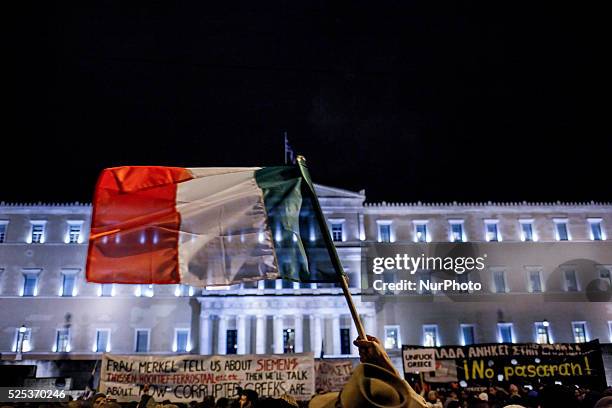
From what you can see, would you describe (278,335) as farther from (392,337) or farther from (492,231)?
(492,231)

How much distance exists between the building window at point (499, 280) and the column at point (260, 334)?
17.1 meters

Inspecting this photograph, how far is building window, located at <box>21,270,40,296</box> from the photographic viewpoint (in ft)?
148

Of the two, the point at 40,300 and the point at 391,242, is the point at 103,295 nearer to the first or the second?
the point at 40,300

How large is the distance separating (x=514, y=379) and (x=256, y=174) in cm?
1131

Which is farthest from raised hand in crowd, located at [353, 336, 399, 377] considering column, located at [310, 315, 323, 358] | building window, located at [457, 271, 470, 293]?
building window, located at [457, 271, 470, 293]

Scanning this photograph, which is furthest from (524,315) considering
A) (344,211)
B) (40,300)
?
(40,300)

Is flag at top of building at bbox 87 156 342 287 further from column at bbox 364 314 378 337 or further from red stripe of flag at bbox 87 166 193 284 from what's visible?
column at bbox 364 314 378 337

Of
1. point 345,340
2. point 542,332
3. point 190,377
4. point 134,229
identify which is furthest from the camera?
point 542,332

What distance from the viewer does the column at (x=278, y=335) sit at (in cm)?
4338

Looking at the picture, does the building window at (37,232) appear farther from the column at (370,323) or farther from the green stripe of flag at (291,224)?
the green stripe of flag at (291,224)

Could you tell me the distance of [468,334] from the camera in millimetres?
44562

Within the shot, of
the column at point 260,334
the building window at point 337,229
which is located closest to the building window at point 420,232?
the building window at point 337,229

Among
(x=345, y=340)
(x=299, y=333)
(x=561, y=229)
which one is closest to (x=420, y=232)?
(x=345, y=340)

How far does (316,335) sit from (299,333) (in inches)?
46.8
